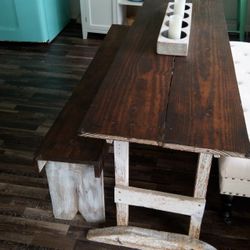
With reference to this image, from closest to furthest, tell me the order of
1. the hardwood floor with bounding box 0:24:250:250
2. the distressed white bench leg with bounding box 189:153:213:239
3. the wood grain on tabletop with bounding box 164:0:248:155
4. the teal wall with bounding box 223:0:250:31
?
the wood grain on tabletop with bounding box 164:0:248:155 → the distressed white bench leg with bounding box 189:153:213:239 → the hardwood floor with bounding box 0:24:250:250 → the teal wall with bounding box 223:0:250:31

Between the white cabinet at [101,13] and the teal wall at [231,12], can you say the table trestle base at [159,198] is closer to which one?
the white cabinet at [101,13]

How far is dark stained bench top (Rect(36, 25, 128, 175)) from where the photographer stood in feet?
4.56

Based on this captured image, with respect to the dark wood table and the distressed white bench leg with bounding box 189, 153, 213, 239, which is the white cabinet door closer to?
the dark wood table

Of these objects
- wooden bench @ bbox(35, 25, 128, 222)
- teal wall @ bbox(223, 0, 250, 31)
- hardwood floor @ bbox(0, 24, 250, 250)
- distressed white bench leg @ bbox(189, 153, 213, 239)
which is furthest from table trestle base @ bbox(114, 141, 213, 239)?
teal wall @ bbox(223, 0, 250, 31)

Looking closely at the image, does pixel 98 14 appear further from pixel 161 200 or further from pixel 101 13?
pixel 161 200

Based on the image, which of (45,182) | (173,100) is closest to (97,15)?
(45,182)

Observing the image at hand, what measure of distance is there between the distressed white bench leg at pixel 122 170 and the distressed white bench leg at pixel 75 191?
0.11 metres

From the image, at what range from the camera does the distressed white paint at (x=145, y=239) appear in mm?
1467

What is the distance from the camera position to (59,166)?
57.8 inches

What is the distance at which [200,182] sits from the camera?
1306 mm

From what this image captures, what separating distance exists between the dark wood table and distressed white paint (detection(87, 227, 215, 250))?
0.04 metres

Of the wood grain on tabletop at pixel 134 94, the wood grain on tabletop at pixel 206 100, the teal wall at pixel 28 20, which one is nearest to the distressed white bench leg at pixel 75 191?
the wood grain on tabletop at pixel 134 94

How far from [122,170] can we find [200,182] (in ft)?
0.99

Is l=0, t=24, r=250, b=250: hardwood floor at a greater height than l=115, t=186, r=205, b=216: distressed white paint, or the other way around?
l=115, t=186, r=205, b=216: distressed white paint
